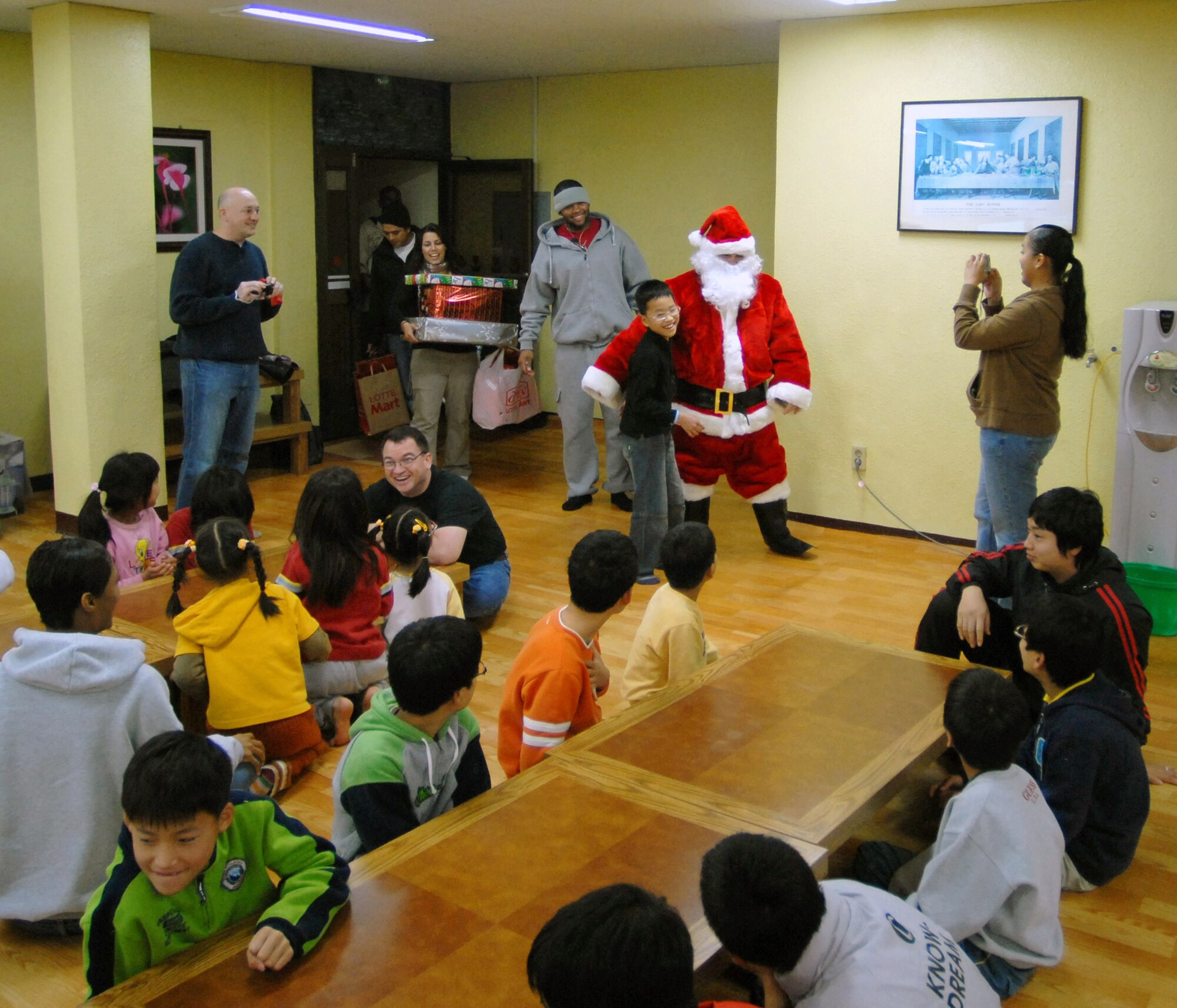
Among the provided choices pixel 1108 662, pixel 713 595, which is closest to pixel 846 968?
pixel 1108 662

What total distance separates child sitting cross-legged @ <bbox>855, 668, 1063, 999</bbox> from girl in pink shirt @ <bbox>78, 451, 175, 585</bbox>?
2.45 meters

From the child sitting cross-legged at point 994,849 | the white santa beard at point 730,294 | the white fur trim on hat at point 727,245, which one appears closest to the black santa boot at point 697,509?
the white santa beard at point 730,294

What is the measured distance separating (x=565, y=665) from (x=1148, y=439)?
2.95 metres

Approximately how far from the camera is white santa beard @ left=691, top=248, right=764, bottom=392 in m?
5.25

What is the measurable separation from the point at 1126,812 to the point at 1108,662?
424 millimetres

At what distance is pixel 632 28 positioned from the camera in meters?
5.93

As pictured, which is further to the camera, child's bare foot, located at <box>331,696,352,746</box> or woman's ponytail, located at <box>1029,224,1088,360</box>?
woman's ponytail, located at <box>1029,224,1088,360</box>

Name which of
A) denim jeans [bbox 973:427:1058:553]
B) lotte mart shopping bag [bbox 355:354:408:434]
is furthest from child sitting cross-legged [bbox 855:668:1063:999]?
lotte mart shopping bag [bbox 355:354:408:434]

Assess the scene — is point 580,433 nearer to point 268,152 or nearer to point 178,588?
point 268,152

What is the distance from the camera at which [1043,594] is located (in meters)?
3.09

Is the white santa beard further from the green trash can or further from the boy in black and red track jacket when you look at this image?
the boy in black and red track jacket

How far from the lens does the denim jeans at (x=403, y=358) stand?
24.9 ft

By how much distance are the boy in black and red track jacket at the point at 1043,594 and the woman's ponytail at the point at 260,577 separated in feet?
5.83

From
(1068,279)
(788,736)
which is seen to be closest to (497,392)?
(1068,279)
